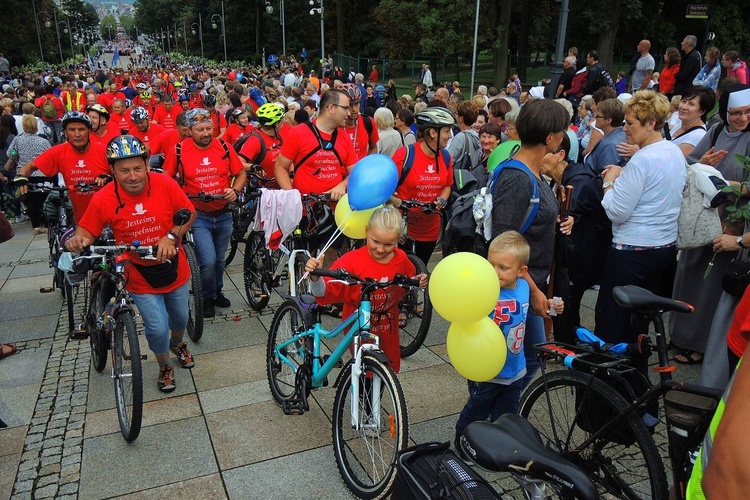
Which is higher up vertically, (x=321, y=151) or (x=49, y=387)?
(x=321, y=151)

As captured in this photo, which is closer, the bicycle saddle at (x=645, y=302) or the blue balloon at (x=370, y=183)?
the bicycle saddle at (x=645, y=302)

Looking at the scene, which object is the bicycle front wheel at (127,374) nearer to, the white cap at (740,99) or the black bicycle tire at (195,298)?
the black bicycle tire at (195,298)

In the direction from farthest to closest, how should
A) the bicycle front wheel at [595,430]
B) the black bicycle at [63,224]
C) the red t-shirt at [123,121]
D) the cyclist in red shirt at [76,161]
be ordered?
the red t-shirt at [123,121], the cyclist in red shirt at [76,161], the black bicycle at [63,224], the bicycle front wheel at [595,430]

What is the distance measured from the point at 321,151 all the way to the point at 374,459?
9.86 ft

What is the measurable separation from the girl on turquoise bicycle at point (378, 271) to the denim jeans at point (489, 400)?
2.14 feet

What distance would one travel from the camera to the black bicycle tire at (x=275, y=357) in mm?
3969

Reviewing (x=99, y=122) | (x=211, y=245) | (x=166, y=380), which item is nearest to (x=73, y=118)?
(x=211, y=245)

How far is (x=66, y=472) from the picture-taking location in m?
3.57

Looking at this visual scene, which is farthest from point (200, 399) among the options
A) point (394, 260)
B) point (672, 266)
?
point (672, 266)

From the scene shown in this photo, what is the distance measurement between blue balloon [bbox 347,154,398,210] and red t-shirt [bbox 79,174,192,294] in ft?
4.28

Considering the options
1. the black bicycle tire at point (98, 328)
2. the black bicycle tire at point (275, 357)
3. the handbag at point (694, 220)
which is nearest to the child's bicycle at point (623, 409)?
the handbag at point (694, 220)

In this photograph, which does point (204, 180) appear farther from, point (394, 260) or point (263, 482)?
point (263, 482)

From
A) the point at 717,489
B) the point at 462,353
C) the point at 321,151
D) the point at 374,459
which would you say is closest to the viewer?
the point at 717,489

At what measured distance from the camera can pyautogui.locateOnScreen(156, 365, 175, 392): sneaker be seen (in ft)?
14.8
